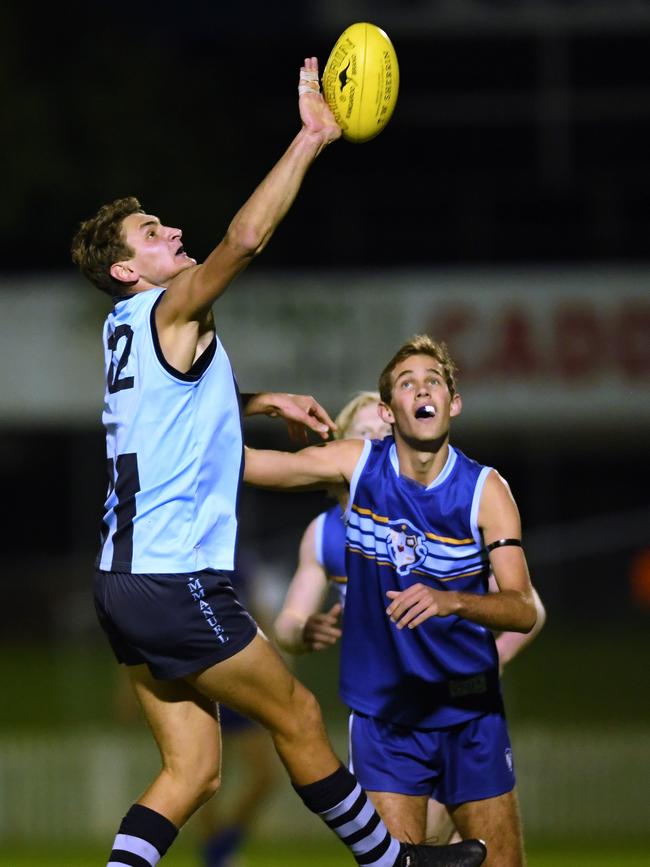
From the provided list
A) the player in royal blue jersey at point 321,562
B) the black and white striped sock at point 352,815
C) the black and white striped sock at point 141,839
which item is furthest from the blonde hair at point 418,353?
the black and white striped sock at point 141,839

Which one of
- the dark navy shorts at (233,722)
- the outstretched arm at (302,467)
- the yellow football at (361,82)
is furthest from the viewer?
the dark navy shorts at (233,722)

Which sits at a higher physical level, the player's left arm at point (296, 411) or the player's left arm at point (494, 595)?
the player's left arm at point (296, 411)

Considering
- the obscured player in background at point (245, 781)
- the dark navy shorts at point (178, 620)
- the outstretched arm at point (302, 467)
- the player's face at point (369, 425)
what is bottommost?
the obscured player in background at point (245, 781)

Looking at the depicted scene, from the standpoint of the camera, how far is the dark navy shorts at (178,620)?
4527 millimetres

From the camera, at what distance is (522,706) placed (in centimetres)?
1395

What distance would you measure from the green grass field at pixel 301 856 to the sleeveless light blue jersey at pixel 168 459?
4.95m

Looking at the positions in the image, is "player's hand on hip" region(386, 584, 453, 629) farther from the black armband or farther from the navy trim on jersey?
the navy trim on jersey

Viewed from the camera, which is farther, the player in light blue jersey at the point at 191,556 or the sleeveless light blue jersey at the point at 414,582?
the sleeveless light blue jersey at the point at 414,582

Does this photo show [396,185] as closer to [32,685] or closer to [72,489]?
[72,489]

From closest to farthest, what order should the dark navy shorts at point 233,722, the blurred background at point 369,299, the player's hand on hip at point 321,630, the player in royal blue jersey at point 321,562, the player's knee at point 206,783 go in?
the player's knee at point 206,783 → the player's hand on hip at point 321,630 → the player in royal blue jersey at point 321,562 → the dark navy shorts at point 233,722 → the blurred background at point 369,299

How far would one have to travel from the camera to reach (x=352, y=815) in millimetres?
4570

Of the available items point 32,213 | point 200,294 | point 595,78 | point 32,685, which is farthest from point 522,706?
point 595,78

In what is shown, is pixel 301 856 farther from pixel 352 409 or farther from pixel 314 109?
pixel 314 109

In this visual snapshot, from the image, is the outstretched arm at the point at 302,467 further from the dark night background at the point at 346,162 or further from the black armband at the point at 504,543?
the dark night background at the point at 346,162
